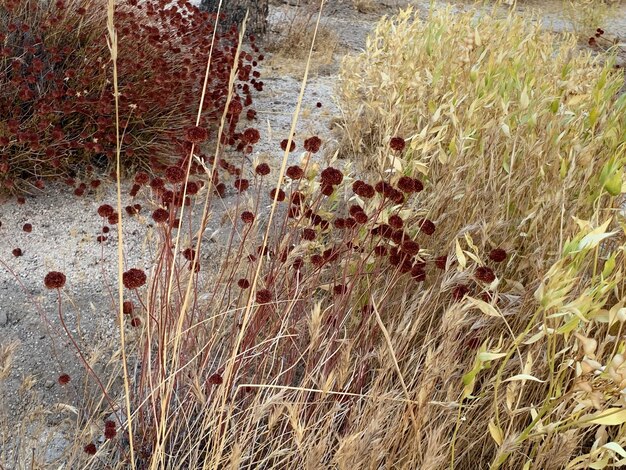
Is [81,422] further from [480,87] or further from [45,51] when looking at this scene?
[45,51]

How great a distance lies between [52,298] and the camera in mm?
2523

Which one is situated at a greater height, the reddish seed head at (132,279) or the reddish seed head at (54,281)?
the reddish seed head at (132,279)

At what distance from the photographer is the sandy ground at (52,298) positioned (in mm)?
1874

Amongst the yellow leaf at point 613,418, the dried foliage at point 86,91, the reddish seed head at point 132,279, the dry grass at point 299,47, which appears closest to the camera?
the yellow leaf at point 613,418

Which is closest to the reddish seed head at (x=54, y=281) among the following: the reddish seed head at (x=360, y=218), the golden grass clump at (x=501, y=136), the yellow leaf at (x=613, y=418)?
the reddish seed head at (x=360, y=218)

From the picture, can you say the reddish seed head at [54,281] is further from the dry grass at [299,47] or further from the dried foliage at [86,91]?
the dry grass at [299,47]

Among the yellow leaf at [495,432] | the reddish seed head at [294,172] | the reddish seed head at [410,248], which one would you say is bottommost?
the yellow leaf at [495,432]

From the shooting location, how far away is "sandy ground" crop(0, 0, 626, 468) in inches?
73.8

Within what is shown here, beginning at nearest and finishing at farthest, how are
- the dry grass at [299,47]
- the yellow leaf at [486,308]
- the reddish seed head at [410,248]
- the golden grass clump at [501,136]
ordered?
the yellow leaf at [486,308]
the reddish seed head at [410,248]
the golden grass clump at [501,136]
the dry grass at [299,47]

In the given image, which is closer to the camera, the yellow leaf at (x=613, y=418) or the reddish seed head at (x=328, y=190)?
the yellow leaf at (x=613, y=418)

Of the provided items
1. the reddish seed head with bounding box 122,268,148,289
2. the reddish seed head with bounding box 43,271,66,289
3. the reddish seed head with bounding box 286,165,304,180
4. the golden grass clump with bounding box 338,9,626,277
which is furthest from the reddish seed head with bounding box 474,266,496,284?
the reddish seed head with bounding box 43,271,66,289

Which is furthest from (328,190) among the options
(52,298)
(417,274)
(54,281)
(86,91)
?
(86,91)

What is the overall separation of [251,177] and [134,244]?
0.85 metres

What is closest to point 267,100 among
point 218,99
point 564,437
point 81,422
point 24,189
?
point 218,99
